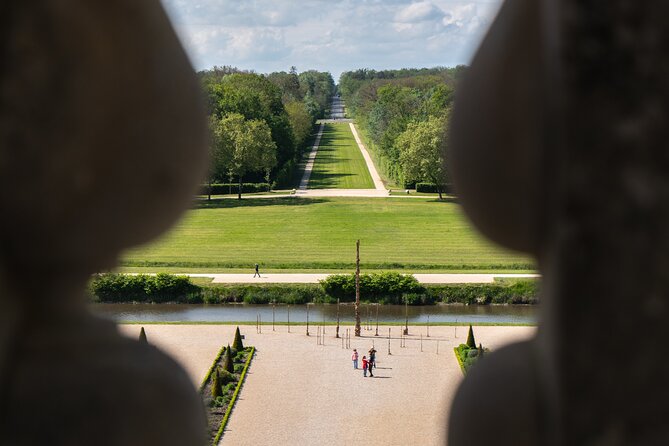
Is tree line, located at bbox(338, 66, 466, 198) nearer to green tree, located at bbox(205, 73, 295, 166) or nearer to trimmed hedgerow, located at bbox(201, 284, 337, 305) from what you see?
trimmed hedgerow, located at bbox(201, 284, 337, 305)

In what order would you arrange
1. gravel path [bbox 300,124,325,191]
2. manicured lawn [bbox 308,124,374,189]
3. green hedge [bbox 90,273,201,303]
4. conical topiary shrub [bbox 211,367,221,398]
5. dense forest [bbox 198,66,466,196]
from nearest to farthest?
1. conical topiary shrub [bbox 211,367,221,398]
2. green hedge [bbox 90,273,201,303]
3. dense forest [bbox 198,66,466,196]
4. manicured lawn [bbox 308,124,374,189]
5. gravel path [bbox 300,124,325,191]

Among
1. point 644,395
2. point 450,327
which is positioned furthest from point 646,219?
point 450,327

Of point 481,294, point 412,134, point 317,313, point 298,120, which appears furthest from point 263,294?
point 298,120

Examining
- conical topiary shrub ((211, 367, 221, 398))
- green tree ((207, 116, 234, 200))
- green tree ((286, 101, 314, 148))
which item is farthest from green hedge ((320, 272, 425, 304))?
green tree ((286, 101, 314, 148))

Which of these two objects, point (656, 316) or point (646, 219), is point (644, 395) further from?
point (646, 219)

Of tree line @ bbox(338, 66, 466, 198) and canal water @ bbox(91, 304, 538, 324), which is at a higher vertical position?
tree line @ bbox(338, 66, 466, 198)

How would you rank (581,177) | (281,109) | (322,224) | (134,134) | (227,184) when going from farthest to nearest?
(281,109), (227,184), (322,224), (134,134), (581,177)

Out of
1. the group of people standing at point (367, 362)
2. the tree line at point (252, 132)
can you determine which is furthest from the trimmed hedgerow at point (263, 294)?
the tree line at point (252, 132)
